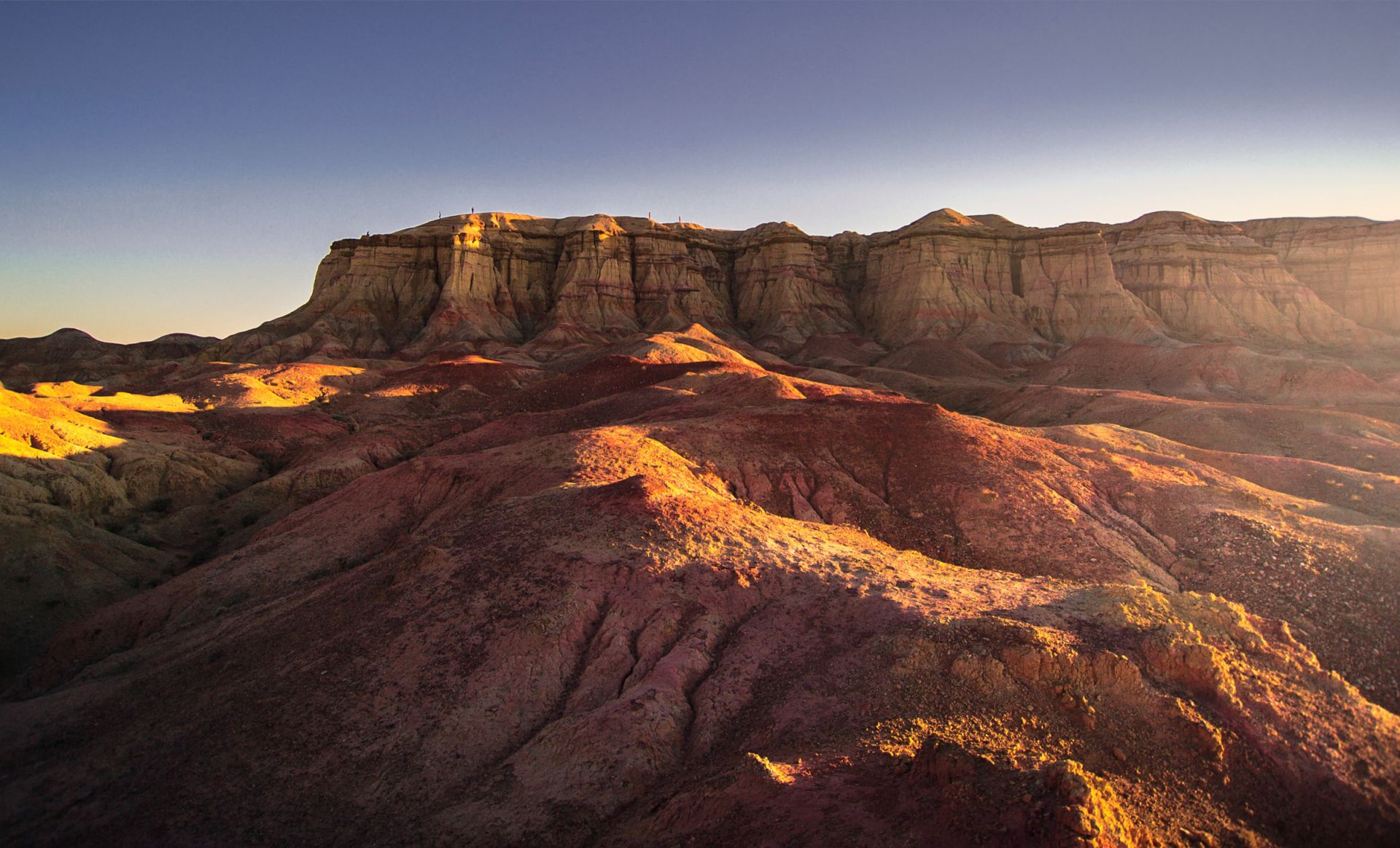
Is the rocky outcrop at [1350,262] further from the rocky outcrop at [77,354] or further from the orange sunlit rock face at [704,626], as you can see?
the rocky outcrop at [77,354]

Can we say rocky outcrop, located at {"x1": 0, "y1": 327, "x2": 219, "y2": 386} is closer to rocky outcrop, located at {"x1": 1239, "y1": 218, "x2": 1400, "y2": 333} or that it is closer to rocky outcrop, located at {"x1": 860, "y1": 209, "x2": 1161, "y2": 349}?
rocky outcrop, located at {"x1": 860, "y1": 209, "x2": 1161, "y2": 349}

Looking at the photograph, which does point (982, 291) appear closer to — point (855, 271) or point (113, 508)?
point (855, 271)

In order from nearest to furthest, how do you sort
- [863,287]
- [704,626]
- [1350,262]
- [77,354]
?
[704,626], [1350,262], [77,354], [863,287]

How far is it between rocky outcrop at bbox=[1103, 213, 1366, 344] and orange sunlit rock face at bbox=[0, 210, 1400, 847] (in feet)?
148

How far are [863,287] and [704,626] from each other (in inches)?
3527

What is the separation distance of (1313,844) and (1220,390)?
1956 inches

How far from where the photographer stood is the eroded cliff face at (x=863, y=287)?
74.8 metres

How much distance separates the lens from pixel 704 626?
38.0 ft

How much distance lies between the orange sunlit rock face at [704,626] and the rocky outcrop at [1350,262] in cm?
5664

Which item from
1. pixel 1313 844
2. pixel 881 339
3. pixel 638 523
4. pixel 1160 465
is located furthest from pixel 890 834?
pixel 881 339

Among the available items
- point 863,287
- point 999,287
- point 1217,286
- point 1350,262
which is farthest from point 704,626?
point 1350,262

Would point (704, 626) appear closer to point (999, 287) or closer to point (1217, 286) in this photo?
point (999, 287)

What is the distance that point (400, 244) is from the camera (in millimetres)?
84062

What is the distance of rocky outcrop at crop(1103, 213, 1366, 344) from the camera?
71812mm
